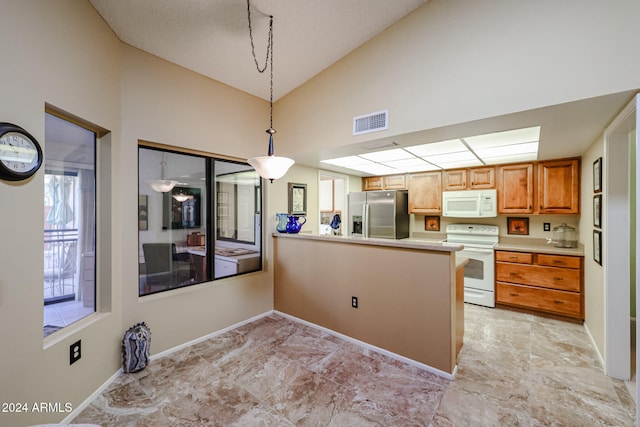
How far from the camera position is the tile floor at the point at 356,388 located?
6.08ft

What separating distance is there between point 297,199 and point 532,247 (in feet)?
11.1

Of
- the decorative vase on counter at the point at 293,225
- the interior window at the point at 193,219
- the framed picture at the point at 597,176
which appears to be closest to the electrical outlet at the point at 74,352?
the interior window at the point at 193,219

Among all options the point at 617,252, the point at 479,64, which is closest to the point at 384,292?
the point at 617,252

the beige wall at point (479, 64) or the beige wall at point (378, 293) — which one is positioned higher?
the beige wall at point (479, 64)

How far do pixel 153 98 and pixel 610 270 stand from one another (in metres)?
4.30

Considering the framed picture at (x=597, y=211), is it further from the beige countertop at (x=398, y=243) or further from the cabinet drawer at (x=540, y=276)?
the beige countertop at (x=398, y=243)

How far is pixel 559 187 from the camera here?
364 centimetres

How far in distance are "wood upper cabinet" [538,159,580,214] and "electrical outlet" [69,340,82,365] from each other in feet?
17.3

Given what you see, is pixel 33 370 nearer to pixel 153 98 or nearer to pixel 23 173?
pixel 23 173

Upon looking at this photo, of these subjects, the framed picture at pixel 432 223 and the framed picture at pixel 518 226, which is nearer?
the framed picture at pixel 518 226

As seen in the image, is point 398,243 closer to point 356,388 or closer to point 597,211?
point 356,388

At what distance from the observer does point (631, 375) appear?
7.30ft

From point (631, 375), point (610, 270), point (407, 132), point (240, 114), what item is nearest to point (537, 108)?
point (407, 132)

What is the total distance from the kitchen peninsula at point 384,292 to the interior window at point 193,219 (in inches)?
25.3
